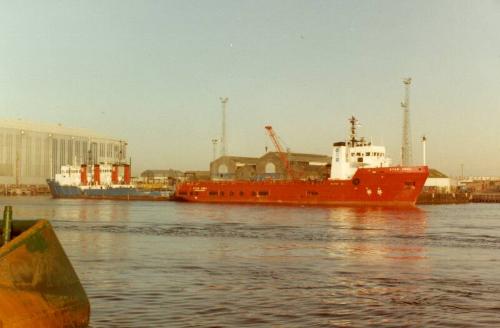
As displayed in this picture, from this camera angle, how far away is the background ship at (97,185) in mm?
107000

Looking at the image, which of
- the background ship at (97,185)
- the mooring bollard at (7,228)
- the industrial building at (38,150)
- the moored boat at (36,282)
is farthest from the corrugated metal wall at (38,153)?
the mooring bollard at (7,228)

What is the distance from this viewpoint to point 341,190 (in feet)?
232

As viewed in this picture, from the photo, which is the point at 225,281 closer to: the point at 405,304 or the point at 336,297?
the point at 336,297

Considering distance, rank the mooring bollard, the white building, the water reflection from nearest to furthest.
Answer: the mooring bollard, the water reflection, the white building

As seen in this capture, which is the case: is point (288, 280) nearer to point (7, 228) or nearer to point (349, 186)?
point (7, 228)

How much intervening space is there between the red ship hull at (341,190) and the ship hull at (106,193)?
72.9ft

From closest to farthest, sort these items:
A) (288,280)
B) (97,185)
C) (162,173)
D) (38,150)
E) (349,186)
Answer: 1. (288,280)
2. (349,186)
3. (97,185)
4. (38,150)
5. (162,173)

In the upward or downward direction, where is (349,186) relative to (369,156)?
downward

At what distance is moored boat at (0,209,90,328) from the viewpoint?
307 inches

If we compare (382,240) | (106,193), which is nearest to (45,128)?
(106,193)

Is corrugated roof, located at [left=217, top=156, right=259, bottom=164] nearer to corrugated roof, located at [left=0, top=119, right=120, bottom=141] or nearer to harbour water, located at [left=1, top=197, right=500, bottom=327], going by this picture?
corrugated roof, located at [left=0, top=119, right=120, bottom=141]

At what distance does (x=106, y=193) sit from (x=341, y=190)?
51287mm

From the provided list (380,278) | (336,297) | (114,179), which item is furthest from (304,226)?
(114,179)

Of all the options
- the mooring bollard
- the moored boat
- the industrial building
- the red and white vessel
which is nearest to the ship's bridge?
the red and white vessel
